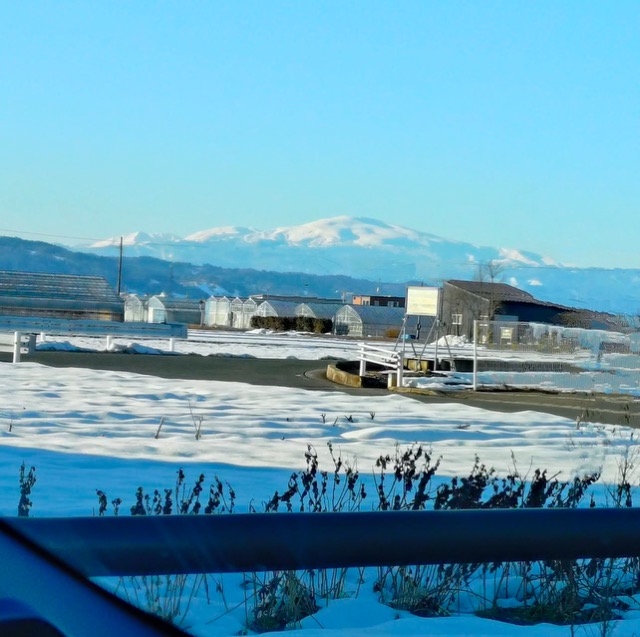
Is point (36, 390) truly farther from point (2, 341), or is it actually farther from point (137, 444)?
point (2, 341)

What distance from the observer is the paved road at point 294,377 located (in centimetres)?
1080

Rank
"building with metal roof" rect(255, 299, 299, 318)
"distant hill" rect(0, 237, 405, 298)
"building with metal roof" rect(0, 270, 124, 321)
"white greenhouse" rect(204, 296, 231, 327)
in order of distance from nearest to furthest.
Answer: "distant hill" rect(0, 237, 405, 298) → "building with metal roof" rect(0, 270, 124, 321) → "building with metal roof" rect(255, 299, 299, 318) → "white greenhouse" rect(204, 296, 231, 327)

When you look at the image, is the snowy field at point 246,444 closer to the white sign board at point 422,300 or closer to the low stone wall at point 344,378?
the low stone wall at point 344,378

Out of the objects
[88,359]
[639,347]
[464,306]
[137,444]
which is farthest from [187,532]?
[464,306]

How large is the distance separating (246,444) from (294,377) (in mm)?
8829

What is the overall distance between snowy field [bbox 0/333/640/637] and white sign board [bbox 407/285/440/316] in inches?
283

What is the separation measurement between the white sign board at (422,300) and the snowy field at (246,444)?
718 centimetres

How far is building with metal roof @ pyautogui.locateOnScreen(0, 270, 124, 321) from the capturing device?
23625 millimetres

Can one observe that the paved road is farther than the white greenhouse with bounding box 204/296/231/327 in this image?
No

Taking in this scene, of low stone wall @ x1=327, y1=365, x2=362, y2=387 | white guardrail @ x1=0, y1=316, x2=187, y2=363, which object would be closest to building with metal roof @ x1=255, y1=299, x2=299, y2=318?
white guardrail @ x1=0, y1=316, x2=187, y2=363

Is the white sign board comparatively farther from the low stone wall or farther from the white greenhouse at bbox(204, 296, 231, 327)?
the white greenhouse at bbox(204, 296, 231, 327)

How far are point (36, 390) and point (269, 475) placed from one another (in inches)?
231

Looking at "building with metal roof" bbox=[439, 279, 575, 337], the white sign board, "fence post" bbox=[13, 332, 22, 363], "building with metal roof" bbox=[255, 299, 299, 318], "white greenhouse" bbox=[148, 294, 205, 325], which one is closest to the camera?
"building with metal roof" bbox=[439, 279, 575, 337]

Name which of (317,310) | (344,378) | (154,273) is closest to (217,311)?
(317,310)
